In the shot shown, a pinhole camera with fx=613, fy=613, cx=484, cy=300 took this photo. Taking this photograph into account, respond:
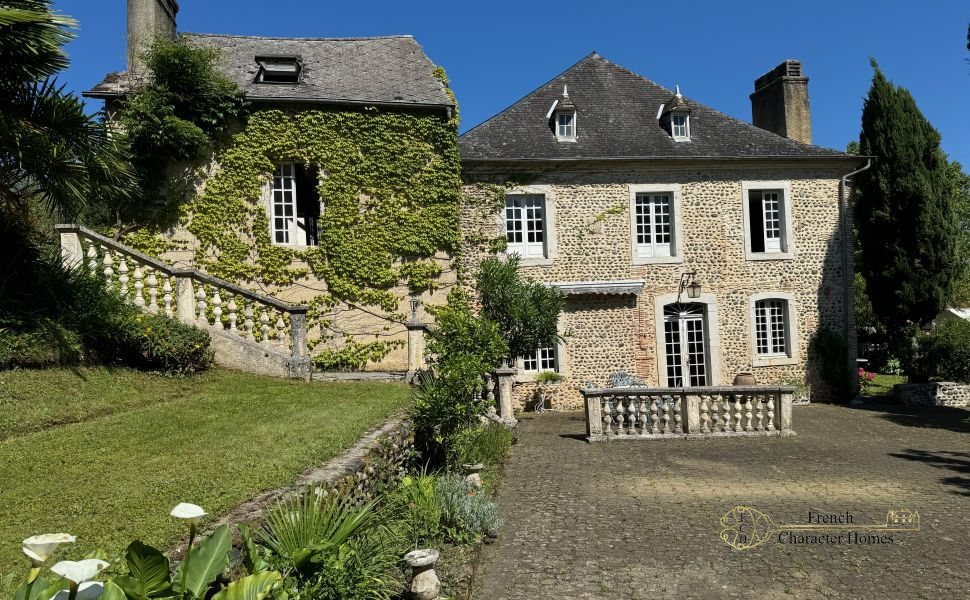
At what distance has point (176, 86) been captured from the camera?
11.8m

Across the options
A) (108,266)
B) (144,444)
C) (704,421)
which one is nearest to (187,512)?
(144,444)

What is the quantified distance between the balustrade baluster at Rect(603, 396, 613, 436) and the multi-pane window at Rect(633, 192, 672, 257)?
6.13 meters

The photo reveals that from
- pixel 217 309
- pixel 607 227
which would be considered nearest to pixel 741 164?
pixel 607 227

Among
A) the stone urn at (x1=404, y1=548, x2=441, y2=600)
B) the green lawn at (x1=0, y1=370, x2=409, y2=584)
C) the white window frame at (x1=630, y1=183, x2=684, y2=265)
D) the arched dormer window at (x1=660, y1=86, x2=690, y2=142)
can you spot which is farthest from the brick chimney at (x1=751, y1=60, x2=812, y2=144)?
the stone urn at (x1=404, y1=548, x2=441, y2=600)

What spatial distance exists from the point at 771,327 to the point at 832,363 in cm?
170

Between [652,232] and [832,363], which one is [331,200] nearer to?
[652,232]

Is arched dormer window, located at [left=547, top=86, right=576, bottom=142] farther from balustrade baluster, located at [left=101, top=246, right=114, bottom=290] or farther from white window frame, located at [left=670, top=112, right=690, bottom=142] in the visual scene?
balustrade baluster, located at [left=101, top=246, right=114, bottom=290]

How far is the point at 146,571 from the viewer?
2.44 metres

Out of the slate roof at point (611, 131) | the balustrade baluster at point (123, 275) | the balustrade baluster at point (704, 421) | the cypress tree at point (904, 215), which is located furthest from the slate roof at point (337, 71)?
the cypress tree at point (904, 215)

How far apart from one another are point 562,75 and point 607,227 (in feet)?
16.0

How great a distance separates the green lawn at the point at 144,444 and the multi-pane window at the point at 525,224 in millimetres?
6815

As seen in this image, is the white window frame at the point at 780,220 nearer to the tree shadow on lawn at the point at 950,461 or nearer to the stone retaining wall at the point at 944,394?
the stone retaining wall at the point at 944,394

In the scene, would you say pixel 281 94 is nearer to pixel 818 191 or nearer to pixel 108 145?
pixel 108 145

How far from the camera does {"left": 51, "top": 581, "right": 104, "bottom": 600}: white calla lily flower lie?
2076 mm
